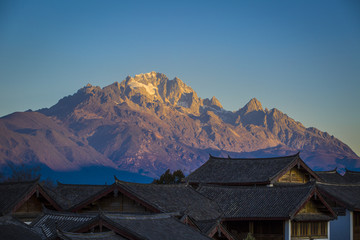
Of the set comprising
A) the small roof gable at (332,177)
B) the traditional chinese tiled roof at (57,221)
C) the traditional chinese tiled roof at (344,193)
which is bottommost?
the traditional chinese tiled roof at (57,221)

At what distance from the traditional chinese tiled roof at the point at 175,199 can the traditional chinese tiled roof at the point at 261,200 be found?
4.93 ft

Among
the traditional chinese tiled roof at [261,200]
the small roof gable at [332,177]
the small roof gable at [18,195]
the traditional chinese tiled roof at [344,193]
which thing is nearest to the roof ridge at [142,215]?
the small roof gable at [18,195]

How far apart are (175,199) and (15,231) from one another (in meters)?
13.5

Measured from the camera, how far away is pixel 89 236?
2773cm

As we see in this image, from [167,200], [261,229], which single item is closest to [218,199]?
[261,229]

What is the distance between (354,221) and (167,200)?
64.8ft

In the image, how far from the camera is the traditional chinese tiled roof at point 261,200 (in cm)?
4728

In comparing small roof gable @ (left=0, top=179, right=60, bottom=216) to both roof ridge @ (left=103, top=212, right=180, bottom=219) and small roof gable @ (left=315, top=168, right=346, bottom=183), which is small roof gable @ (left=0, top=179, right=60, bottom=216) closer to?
roof ridge @ (left=103, top=212, right=180, bottom=219)

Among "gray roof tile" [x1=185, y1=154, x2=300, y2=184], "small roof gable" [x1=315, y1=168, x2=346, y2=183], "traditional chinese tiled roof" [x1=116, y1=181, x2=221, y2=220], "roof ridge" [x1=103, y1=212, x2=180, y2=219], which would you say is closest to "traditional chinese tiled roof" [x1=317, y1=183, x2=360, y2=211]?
"gray roof tile" [x1=185, y1=154, x2=300, y2=184]

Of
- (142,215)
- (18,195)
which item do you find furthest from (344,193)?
(142,215)

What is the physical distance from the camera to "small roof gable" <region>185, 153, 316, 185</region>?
58.4m

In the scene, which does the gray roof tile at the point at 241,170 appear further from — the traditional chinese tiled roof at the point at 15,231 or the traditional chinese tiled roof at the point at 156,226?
the traditional chinese tiled roof at the point at 15,231

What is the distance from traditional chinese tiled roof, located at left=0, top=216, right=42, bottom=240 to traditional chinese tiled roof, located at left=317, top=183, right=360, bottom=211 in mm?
28595

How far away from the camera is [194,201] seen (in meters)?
46.3
